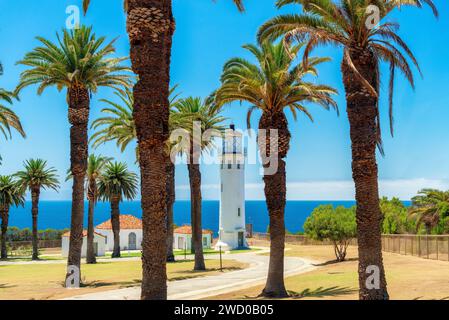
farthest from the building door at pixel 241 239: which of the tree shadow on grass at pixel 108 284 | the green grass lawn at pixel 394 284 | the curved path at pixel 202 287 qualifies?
the tree shadow on grass at pixel 108 284

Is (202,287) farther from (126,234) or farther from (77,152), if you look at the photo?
(126,234)

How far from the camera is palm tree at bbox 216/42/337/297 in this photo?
23484mm

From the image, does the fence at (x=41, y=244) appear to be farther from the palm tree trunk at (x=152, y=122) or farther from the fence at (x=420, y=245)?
the palm tree trunk at (x=152, y=122)

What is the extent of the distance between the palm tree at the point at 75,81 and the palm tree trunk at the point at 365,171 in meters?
17.2

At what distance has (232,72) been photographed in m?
25.5

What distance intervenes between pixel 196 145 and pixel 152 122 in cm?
2504

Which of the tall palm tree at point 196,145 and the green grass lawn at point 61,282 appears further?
the tall palm tree at point 196,145

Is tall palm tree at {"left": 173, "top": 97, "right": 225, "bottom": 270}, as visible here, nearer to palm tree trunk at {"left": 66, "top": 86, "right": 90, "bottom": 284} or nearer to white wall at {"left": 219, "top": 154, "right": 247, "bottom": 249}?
palm tree trunk at {"left": 66, "top": 86, "right": 90, "bottom": 284}

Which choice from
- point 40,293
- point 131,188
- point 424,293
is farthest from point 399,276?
point 131,188

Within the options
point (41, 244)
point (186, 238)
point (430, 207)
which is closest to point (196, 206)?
point (430, 207)

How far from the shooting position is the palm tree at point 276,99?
77.0ft

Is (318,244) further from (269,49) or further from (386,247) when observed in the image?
(269,49)

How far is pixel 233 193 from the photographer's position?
2896 inches
